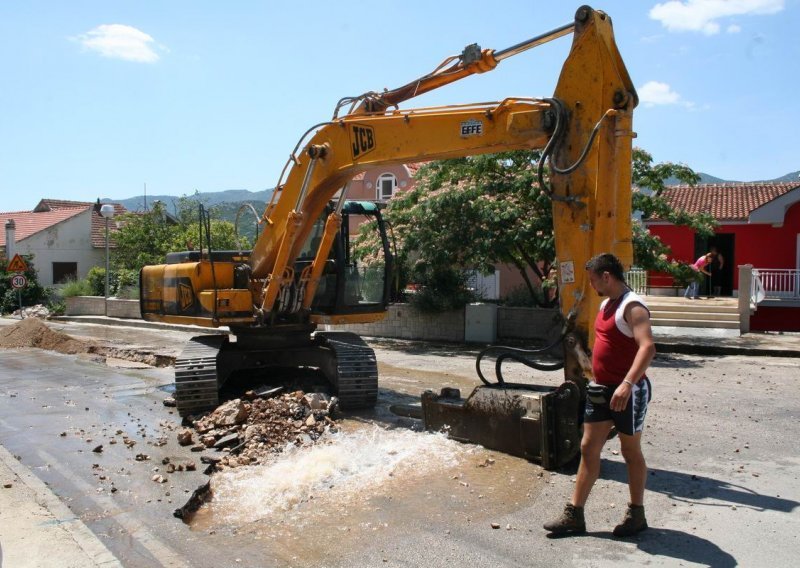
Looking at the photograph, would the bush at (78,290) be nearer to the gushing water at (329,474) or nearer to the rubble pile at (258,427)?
the rubble pile at (258,427)

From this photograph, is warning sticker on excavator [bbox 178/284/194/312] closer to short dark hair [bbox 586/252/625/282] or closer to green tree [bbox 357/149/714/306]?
green tree [bbox 357/149/714/306]

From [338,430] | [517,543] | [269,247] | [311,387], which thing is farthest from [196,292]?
[517,543]

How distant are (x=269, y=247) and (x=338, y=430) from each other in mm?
3018

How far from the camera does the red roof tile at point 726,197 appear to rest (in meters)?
26.5

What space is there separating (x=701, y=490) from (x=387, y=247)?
574cm

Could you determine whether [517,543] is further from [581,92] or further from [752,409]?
[752,409]

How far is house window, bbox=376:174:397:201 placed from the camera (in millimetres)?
37447

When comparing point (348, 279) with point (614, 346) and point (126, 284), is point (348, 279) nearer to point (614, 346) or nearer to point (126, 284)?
point (614, 346)

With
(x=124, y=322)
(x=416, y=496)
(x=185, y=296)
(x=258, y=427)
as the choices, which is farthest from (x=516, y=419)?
(x=124, y=322)

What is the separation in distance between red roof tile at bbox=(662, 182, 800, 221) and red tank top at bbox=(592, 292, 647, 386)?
2253cm

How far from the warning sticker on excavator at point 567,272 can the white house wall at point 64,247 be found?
35.6m

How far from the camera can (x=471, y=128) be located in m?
7.54

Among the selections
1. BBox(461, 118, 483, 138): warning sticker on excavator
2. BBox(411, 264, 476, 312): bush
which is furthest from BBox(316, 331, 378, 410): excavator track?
BBox(411, 264, 476, 312): bush

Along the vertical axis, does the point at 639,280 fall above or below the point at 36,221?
below
